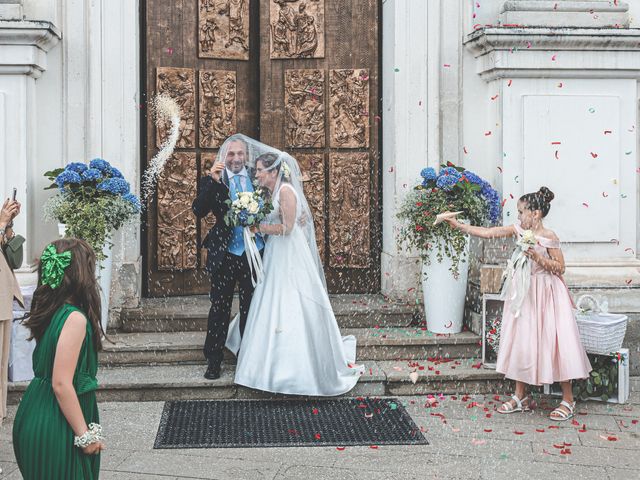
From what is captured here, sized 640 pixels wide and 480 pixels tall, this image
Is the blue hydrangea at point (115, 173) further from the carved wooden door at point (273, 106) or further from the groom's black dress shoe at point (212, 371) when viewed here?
the groom's black dress shoe at point (212, 371)

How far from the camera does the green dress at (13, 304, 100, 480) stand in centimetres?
333

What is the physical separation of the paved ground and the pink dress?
34 cm

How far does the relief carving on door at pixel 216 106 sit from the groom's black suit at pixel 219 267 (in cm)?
195

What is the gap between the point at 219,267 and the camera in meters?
6.95

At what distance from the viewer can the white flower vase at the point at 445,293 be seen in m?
7.77

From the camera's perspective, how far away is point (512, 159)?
809 cm

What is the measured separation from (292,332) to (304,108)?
297 cm

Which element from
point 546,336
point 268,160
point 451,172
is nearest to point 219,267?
point 268,160

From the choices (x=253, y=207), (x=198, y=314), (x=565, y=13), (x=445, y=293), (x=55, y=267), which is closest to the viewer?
(x=55, y=267)

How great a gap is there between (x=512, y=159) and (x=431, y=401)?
2.54m

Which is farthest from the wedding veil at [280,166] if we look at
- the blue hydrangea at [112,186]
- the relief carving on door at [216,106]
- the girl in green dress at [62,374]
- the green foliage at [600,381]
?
the girl in green dress at [62,374]

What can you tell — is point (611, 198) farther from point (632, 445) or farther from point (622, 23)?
point (632, 445)

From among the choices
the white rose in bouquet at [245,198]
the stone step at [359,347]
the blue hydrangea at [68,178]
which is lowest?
the stone step at [359,347]

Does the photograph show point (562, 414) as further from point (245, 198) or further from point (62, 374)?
point (62, 374)
